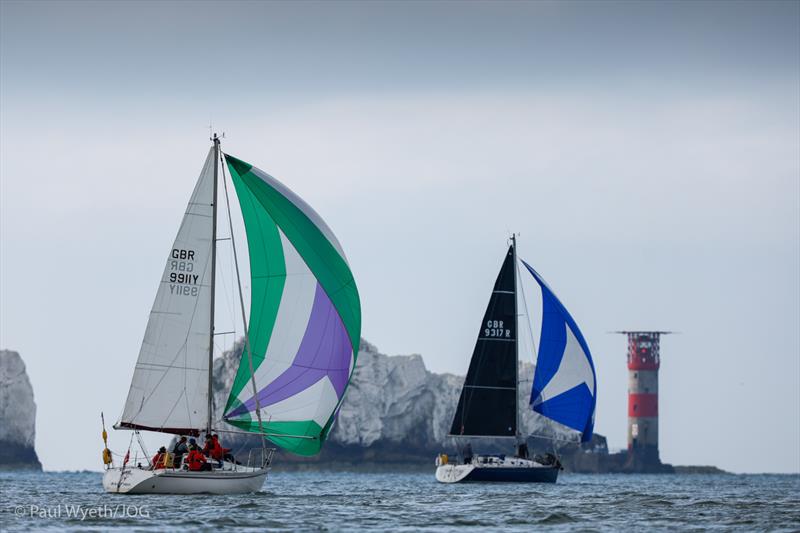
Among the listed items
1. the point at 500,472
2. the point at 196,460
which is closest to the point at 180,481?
the point at 196,460

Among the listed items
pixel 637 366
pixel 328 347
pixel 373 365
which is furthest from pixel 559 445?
pixel 328 347

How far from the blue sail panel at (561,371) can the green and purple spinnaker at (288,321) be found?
24.0 metres

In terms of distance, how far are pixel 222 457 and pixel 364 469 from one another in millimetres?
81242

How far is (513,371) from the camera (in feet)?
211

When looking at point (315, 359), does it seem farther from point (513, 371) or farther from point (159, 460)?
point (513, 371)

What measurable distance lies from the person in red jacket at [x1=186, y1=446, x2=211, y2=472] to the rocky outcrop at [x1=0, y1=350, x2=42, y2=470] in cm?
7767

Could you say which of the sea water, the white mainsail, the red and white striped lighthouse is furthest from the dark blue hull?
the red and white striped lighthouse

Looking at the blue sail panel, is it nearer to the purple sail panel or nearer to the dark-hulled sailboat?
the dark-hulled sailboat

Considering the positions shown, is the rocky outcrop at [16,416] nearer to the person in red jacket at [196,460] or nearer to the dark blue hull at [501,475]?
the dark blue hull at [501,475]

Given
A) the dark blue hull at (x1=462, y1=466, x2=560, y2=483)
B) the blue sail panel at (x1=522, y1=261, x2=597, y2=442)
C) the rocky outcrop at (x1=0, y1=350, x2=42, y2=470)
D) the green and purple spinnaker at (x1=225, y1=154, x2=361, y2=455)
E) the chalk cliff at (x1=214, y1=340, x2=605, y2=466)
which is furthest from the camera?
the chalk cliff at (x1=214, y1=340, x2=605, y2=466)

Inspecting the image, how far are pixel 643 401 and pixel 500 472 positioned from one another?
7422 cm

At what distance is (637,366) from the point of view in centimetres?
13388

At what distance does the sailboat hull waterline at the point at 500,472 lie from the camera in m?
60.1

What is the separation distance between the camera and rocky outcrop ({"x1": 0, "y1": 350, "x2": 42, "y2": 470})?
381 feet
